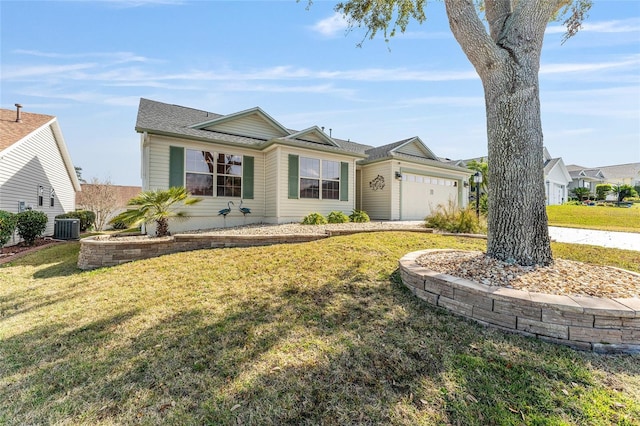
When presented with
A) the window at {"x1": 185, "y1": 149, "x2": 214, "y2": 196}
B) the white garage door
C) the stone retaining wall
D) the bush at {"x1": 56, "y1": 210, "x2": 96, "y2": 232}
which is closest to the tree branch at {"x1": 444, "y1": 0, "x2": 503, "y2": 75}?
the stone retaining wall

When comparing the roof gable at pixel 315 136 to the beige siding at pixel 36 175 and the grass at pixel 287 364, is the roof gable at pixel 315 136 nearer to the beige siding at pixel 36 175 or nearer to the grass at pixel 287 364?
the grass at pixel 287 364

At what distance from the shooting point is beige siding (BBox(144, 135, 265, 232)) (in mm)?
8469

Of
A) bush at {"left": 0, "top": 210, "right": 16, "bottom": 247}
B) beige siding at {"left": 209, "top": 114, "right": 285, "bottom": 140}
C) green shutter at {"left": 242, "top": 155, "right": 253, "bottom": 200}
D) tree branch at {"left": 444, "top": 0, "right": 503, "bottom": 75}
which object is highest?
beige siding at {"left": 209, "top": 114, "right": 285, "bottom": 140}

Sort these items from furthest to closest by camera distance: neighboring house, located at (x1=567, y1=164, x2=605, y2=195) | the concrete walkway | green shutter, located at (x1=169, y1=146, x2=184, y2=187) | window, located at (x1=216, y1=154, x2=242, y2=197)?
neighboring house, located at (x1=567, y1=164, x2=605, y2=195)
window, located at (x1=216, y1=154, x2=242, y2=197)
green shutter, located at (x1=169, y1=146, x2=184, y2=187)
the concrete walkway

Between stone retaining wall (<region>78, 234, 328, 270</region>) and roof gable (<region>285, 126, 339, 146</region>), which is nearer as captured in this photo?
stone retaining wall (<region>78, 234, 328, 270</region>)

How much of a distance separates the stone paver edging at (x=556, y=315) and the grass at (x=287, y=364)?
14cm

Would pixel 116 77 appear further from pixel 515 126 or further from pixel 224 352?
pixel 515 126

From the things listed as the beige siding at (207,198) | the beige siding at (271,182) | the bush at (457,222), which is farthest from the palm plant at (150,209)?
the bush at (457,222)

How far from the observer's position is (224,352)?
248cm

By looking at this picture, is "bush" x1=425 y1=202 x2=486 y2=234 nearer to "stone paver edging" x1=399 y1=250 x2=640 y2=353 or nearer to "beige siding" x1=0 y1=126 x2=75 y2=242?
"stone paver edging" x1=399 y1=250 x2=640 y2=353

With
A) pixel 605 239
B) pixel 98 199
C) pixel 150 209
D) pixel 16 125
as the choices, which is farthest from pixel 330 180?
pixel 98 199

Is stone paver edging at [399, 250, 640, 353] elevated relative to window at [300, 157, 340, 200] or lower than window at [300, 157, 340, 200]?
lower

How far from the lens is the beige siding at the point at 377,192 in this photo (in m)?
13.0

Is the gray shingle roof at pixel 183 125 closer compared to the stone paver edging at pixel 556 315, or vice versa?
the stone paver edging at pixel 556 315
